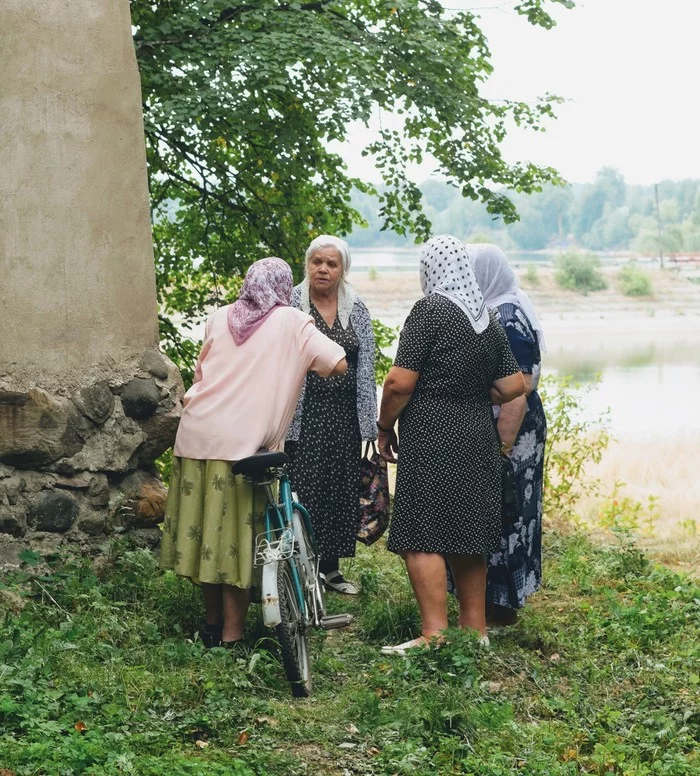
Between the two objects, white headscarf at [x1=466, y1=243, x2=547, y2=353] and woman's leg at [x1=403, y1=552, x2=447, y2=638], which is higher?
white headscarf at [x1=466, y1=243, x2=547, y2=353]

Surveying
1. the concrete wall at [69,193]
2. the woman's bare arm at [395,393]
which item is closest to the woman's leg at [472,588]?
the woman's bare arm at [395,393]

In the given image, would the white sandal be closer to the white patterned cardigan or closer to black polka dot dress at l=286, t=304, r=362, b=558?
black polka dot dress at l=286, t=304, r=362, b=558

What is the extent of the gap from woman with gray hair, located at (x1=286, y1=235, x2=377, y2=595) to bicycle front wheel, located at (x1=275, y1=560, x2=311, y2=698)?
126cm

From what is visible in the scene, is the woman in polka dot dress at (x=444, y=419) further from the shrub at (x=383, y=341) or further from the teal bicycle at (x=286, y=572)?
the shrub at (x=383, y=341)

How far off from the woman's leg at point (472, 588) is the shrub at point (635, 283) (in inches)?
1644

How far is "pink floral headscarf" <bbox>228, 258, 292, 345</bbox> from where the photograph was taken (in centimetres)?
460

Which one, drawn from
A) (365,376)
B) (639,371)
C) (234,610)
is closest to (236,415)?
(234,610)

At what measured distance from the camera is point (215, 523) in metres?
4.59

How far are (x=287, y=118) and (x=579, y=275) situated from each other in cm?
3835

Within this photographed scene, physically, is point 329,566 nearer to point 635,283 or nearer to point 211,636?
point 211,636

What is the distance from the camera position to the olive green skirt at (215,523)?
458 centimetres

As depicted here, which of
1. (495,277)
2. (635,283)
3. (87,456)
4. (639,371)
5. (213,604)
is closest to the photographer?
(213,604)

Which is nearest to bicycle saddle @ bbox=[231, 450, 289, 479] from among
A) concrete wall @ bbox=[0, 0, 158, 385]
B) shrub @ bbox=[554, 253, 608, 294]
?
concrete wall @ bbox=[0, 0, 158, 385]

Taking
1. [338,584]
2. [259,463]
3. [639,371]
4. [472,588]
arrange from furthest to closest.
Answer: [639,371], [338,584], [472,588], [259,463]
